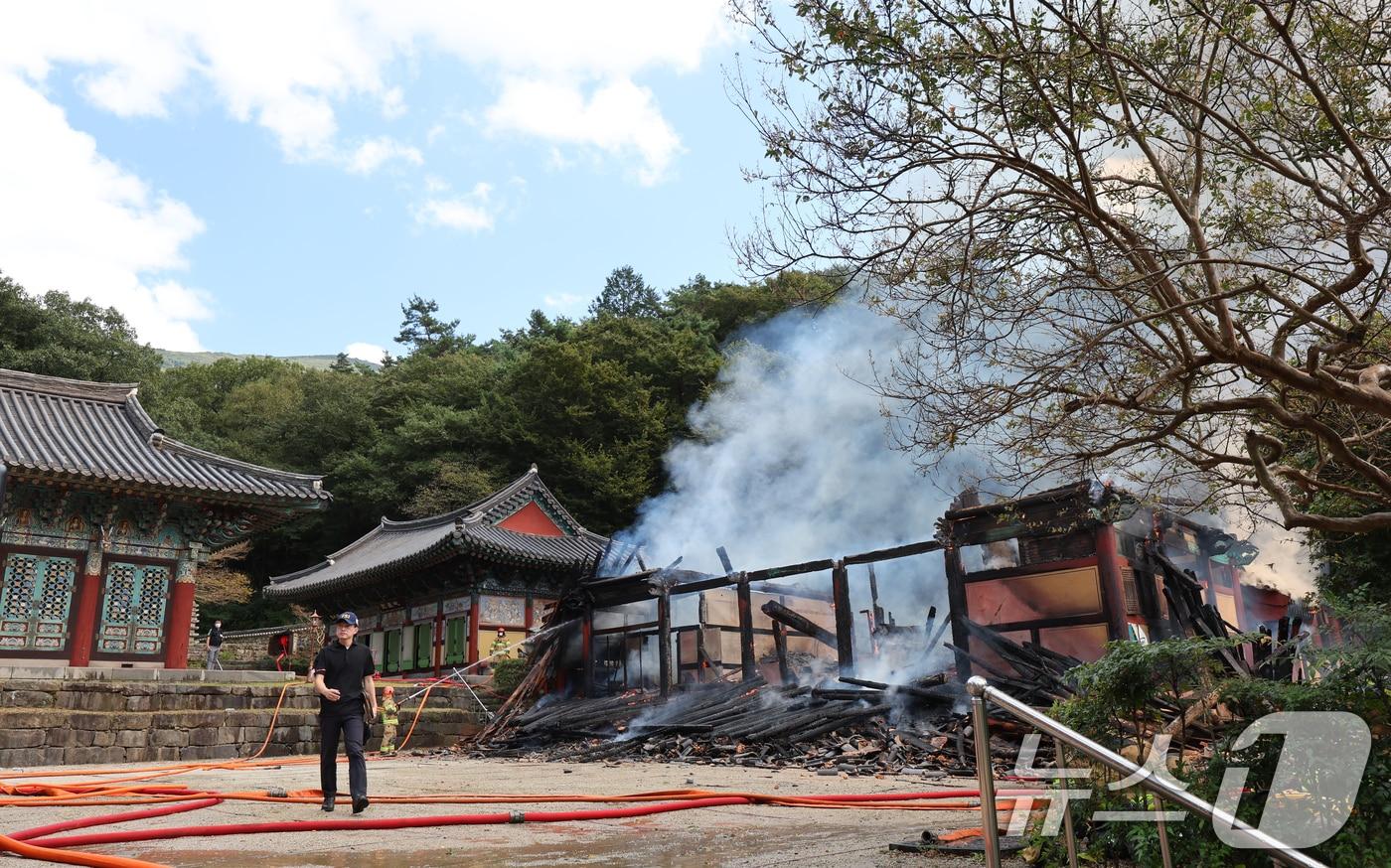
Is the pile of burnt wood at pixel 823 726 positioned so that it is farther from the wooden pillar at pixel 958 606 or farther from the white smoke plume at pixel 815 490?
the white smoke plume at pixel 815 490

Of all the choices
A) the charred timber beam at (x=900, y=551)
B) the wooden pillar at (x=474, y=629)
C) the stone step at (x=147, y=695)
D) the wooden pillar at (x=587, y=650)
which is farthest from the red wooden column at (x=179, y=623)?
the charred timber beam at (x=900, y=551)

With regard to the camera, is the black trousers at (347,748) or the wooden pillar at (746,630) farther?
the wooden pillar at (746,630)

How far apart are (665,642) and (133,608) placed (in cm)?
1088

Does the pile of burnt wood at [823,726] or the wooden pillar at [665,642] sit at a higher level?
the wooden pillar at [665,642]

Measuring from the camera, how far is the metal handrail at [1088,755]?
273cm

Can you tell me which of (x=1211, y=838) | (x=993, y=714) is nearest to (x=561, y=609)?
(x=993, y=714)

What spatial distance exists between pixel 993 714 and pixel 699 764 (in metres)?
4.22

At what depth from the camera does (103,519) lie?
19.0m

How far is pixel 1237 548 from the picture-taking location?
61.0 ft

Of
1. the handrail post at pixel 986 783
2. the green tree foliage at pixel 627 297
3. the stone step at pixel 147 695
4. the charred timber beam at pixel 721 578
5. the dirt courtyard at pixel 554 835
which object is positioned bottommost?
→ the dirt courtyard at pixel 554 835

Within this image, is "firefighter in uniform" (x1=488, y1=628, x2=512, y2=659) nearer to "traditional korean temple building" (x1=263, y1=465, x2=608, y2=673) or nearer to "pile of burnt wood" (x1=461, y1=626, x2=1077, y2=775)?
"traditional korean temple building" (x1=263, y1=465, x2=608, y2=673)

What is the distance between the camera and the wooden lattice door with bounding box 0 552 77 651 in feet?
58.2

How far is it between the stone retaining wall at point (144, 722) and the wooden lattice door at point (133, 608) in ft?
10.1

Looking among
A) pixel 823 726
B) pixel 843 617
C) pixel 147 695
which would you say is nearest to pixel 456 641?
pixel 147 695
